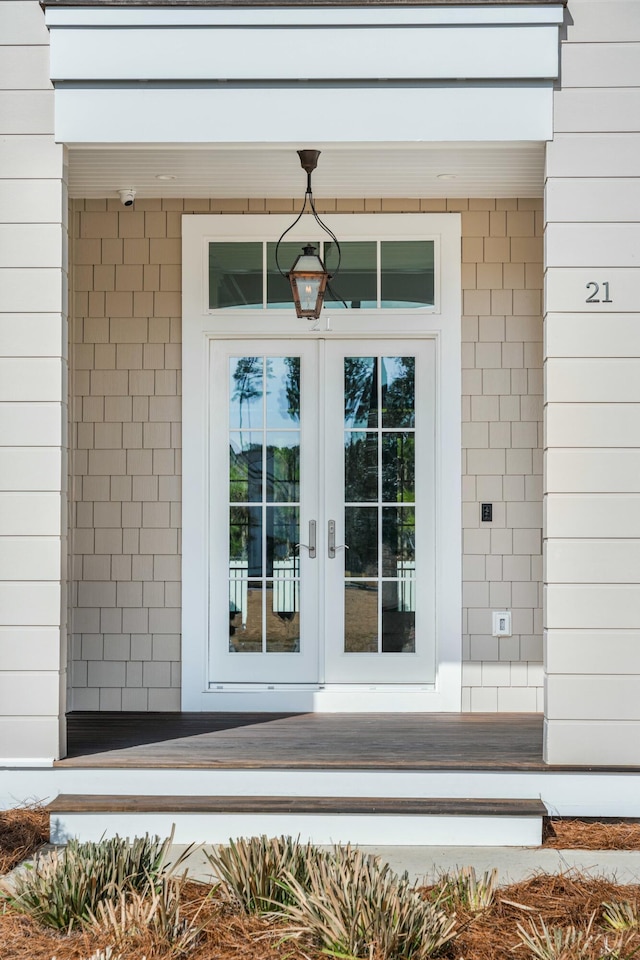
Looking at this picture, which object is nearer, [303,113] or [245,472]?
[303,113]

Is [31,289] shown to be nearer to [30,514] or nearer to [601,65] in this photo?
[30,514]

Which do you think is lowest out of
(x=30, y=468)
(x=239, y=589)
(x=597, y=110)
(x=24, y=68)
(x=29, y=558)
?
(x=239, y=589)

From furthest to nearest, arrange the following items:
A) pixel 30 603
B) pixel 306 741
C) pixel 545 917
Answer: pixel 306 741
pixel 30 603
pixel 545 917

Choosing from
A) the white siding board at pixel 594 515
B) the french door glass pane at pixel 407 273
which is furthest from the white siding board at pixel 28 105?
the white siding board at pixel 594 515

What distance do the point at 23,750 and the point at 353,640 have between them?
2041 mm

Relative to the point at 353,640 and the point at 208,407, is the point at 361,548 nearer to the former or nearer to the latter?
the point at 353,640

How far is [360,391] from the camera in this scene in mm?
5871

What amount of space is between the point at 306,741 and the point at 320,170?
9.24 feet

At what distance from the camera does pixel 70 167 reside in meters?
4.99

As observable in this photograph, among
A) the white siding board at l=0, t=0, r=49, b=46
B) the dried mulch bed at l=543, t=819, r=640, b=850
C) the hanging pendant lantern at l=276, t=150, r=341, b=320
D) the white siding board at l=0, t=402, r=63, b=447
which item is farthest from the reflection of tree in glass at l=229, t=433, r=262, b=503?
the dried mulch bed at l=543, t=819, r=640, b=850

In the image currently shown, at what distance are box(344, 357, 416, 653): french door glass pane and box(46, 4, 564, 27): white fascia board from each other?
6.43 feet

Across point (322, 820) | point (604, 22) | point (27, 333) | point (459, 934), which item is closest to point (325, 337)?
point (27, 333)

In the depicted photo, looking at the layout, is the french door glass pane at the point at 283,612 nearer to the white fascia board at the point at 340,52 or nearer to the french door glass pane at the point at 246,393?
the french door glass pane at the point at 246,393

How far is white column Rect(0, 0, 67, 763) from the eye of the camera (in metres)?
4.49
